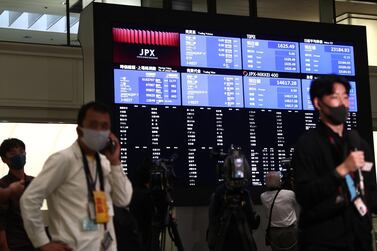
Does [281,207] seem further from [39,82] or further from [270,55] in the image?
[39,82]

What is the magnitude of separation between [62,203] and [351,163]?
138 cm

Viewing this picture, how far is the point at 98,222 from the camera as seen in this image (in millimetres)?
3469

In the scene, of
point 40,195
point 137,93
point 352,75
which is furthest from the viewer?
point 352,75

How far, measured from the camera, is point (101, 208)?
3.47 metres

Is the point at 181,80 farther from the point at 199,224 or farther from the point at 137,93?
the point at 199,224

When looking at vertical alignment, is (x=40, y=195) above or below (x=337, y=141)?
below

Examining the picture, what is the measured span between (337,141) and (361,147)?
A: 165mm

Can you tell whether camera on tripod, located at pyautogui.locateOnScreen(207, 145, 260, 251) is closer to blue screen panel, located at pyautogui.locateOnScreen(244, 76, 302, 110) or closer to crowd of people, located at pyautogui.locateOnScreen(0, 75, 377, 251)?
blue screen panel, located at pyautogui.locateOnScreen(244, 76, 302, 110)

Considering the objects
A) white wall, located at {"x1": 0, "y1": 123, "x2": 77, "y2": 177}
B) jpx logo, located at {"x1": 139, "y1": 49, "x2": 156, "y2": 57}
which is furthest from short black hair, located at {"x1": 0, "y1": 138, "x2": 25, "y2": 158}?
white wall, located at {"x1": 0, "y1": 123, "x2": 77, "y2": 177}

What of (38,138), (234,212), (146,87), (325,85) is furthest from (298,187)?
(38,138)

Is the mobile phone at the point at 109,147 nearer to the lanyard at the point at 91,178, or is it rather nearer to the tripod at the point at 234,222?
the lanyard at the point at 91,178

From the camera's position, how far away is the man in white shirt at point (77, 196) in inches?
135

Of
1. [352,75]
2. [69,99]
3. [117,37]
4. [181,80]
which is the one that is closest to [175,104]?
[181,80]

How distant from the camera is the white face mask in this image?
3520 mm
